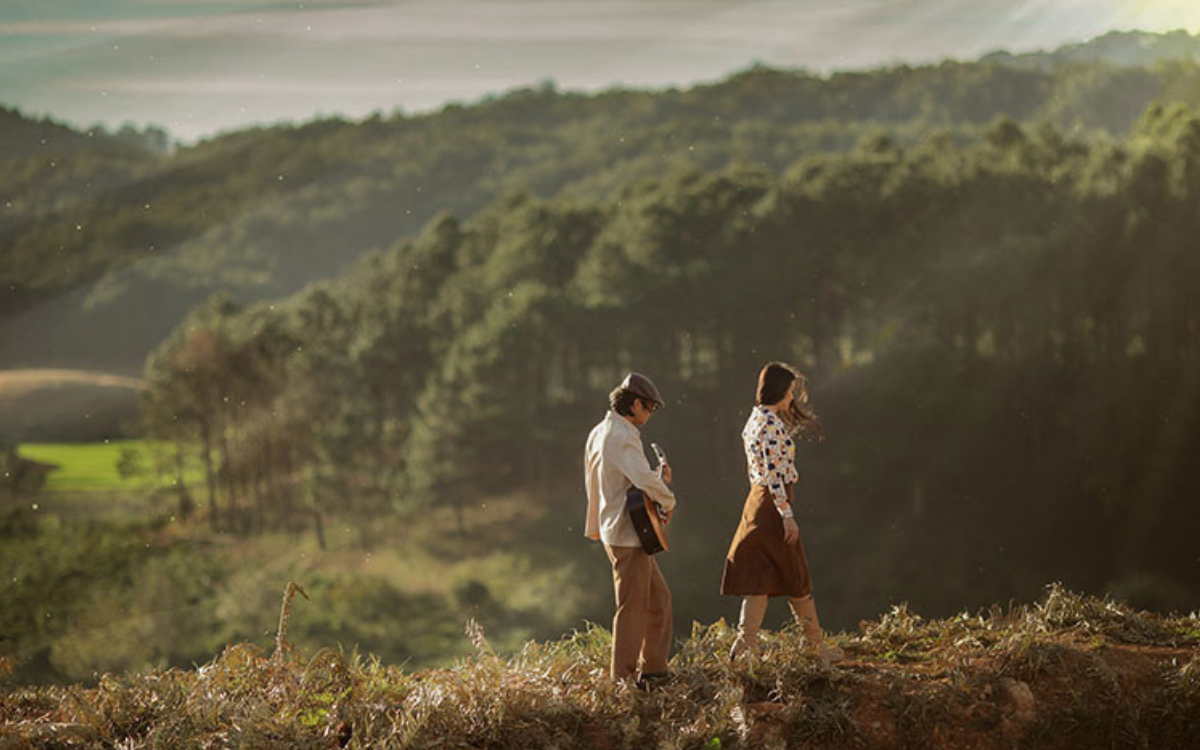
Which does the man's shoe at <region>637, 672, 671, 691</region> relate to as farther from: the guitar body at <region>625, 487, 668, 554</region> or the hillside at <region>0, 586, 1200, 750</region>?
the guitar body at <region>625, 487, 668, 554</region>

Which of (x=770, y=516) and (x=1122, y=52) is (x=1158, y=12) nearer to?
(x=770, y=516)

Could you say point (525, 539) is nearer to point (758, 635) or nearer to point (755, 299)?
point (755, 299)

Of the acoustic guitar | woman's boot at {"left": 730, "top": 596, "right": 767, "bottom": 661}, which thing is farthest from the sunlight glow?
the acoustic guitar

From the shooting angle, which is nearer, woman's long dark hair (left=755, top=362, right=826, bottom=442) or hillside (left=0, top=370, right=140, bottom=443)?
woman's long dark hair (left=755, top=362, right=826, bottom=442)

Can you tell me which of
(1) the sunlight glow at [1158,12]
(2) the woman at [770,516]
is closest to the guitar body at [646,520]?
(2) the woman at [770,516]

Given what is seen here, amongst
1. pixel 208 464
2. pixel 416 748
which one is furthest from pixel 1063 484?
pixel 416 748

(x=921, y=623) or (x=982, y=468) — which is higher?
(x=921, y=623)

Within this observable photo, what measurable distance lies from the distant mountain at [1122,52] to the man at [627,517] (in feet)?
165

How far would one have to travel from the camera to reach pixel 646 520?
6.54 m

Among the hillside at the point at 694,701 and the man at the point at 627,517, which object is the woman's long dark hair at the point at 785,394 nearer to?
the man at the point at 627,517

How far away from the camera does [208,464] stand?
159 feet

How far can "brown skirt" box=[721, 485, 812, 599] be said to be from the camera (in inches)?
268

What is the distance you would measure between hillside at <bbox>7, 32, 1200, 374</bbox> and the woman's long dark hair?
51.1 meters

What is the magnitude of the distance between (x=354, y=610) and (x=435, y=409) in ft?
26.4
